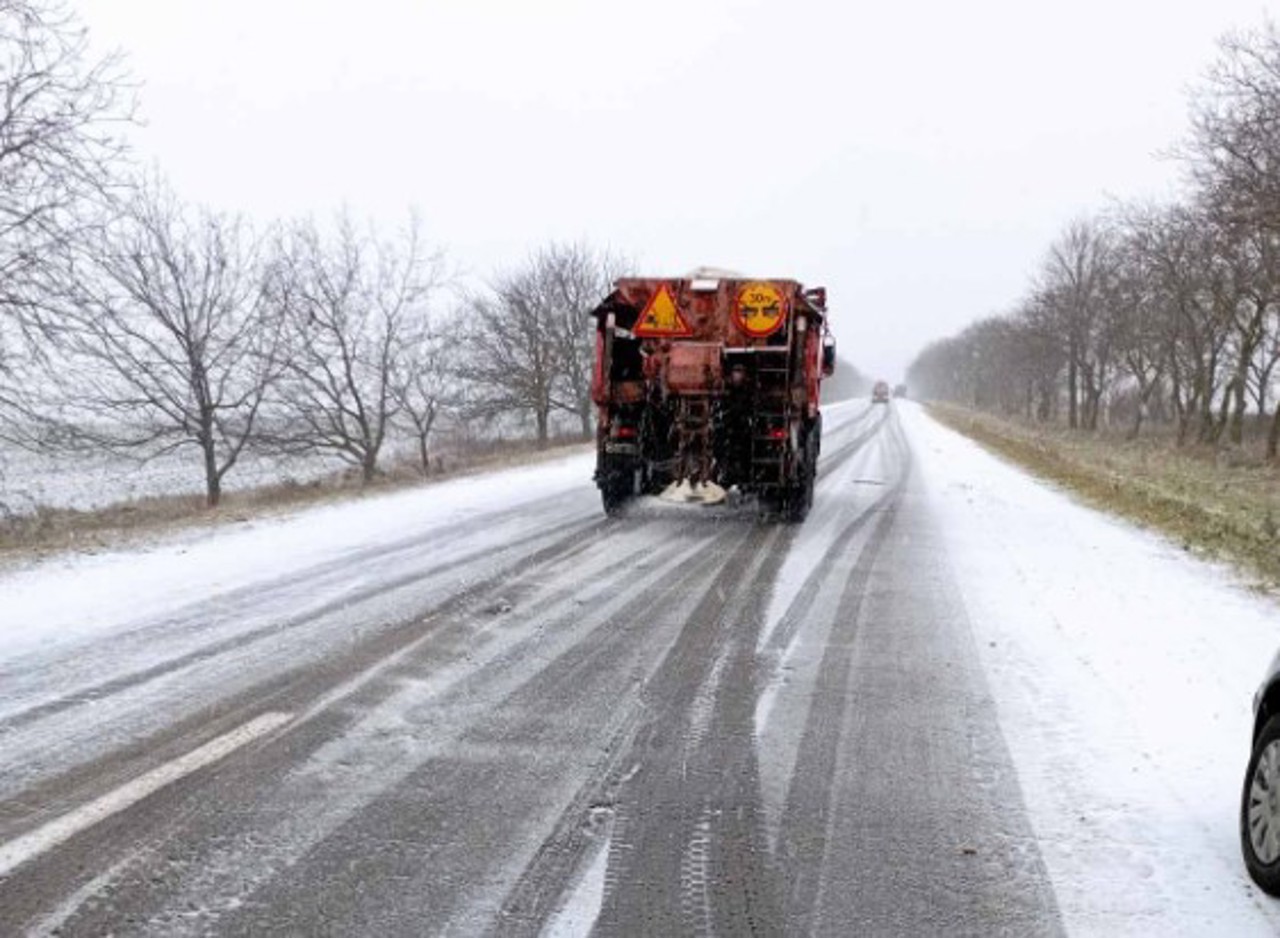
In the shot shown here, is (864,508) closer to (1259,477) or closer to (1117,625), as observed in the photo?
(1117,625)

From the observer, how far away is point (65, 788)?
3713 mm

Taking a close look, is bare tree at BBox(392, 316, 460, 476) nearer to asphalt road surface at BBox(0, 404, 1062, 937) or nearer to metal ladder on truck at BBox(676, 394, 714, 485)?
metal ladder on truck at BBox(676, 394, 714, 485)

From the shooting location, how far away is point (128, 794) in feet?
12.0

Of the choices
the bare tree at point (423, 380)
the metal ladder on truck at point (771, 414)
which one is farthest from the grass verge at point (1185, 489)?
the bare tree at point (423, 380)

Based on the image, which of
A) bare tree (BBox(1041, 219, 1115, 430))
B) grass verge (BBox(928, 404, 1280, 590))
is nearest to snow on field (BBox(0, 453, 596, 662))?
grass verge (BBox(928, 404, 1280, 590))

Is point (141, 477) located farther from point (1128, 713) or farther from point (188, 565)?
point (1128, 713)

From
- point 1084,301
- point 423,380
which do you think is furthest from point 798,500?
point 1084,301

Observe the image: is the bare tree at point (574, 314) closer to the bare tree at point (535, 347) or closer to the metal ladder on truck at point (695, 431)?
the bare tree at point (535, 347)

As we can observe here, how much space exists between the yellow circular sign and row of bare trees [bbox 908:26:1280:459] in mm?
12477

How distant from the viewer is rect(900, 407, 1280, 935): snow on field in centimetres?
316

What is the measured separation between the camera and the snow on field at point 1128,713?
10.4 feet

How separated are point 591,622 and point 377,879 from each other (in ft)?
11.6

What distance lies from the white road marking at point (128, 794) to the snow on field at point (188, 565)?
2.23 m

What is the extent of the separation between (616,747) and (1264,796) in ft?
7.97
